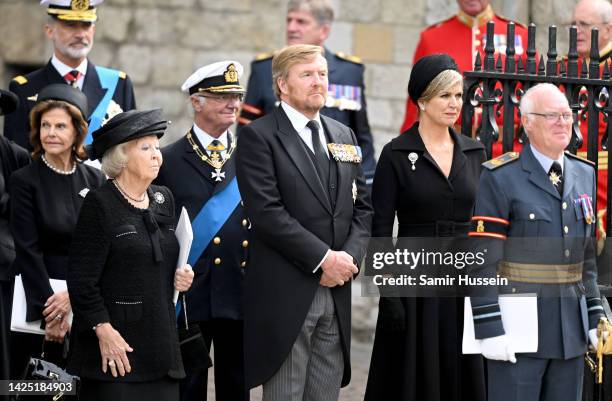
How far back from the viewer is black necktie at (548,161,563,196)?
6.78 metres

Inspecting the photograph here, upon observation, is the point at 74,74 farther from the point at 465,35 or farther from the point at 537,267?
the point at 537,267

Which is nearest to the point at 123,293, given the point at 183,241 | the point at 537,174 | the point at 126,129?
the point at 183,241

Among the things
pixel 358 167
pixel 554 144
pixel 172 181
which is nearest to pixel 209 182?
pixel 172 181

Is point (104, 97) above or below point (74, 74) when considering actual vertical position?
below

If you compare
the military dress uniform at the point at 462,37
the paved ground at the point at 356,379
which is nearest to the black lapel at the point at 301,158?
the paved ground at the point at 356,379

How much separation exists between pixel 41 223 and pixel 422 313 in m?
1.83

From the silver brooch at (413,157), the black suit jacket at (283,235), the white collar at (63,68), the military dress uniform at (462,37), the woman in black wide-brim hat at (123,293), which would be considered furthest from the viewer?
the military dress uniform at (462,37)

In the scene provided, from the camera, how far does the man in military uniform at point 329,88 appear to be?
9.14 meters

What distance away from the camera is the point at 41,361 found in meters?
6.89

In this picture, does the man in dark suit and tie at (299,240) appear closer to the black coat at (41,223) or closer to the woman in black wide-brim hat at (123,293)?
the woman in black wide-brim hat at (123,293)

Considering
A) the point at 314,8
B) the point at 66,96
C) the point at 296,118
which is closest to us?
the point at 296,118

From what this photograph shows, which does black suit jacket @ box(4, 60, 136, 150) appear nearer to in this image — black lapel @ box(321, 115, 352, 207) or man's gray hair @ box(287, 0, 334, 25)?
man's gray hair @ box(287, 0, 334, 25)

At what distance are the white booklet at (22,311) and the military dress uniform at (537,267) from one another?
1943mm

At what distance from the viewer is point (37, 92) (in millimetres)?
8258
